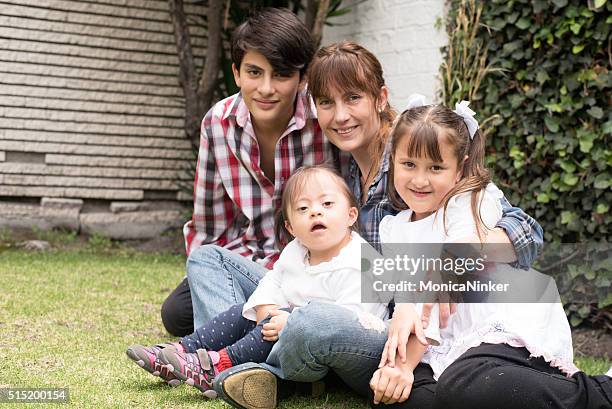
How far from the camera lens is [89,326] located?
9.65 ft

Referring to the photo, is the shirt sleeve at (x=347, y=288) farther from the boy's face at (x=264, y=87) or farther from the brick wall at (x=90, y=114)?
the brick wall at (x=90, y=114)

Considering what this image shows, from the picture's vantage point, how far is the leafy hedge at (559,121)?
3156 mm

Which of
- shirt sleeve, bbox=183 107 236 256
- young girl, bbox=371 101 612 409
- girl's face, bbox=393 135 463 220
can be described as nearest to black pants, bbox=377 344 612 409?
young girl, bbox=371 101 612 409

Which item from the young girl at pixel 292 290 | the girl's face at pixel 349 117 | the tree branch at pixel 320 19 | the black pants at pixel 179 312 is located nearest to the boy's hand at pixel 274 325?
the young girl at pixel 292 290

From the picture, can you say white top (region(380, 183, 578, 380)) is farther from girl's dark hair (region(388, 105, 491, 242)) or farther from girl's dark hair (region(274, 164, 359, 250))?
girl's dark hair (region(274, 164, 359, 250))

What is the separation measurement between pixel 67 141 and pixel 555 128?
3404 mm

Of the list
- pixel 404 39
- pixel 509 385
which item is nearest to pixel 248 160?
pixel 509 385

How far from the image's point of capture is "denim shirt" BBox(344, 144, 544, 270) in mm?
1975

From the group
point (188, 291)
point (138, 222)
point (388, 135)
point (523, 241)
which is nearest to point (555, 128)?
point (388, 135)

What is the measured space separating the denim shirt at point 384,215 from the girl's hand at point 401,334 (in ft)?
1.07

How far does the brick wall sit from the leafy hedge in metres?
2.66

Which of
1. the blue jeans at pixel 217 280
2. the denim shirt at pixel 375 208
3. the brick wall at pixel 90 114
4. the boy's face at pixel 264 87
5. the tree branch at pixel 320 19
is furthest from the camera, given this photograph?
the brick wall at pixel 90 114

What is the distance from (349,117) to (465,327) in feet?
2.41

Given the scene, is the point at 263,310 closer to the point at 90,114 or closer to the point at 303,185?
the point at 303,185
